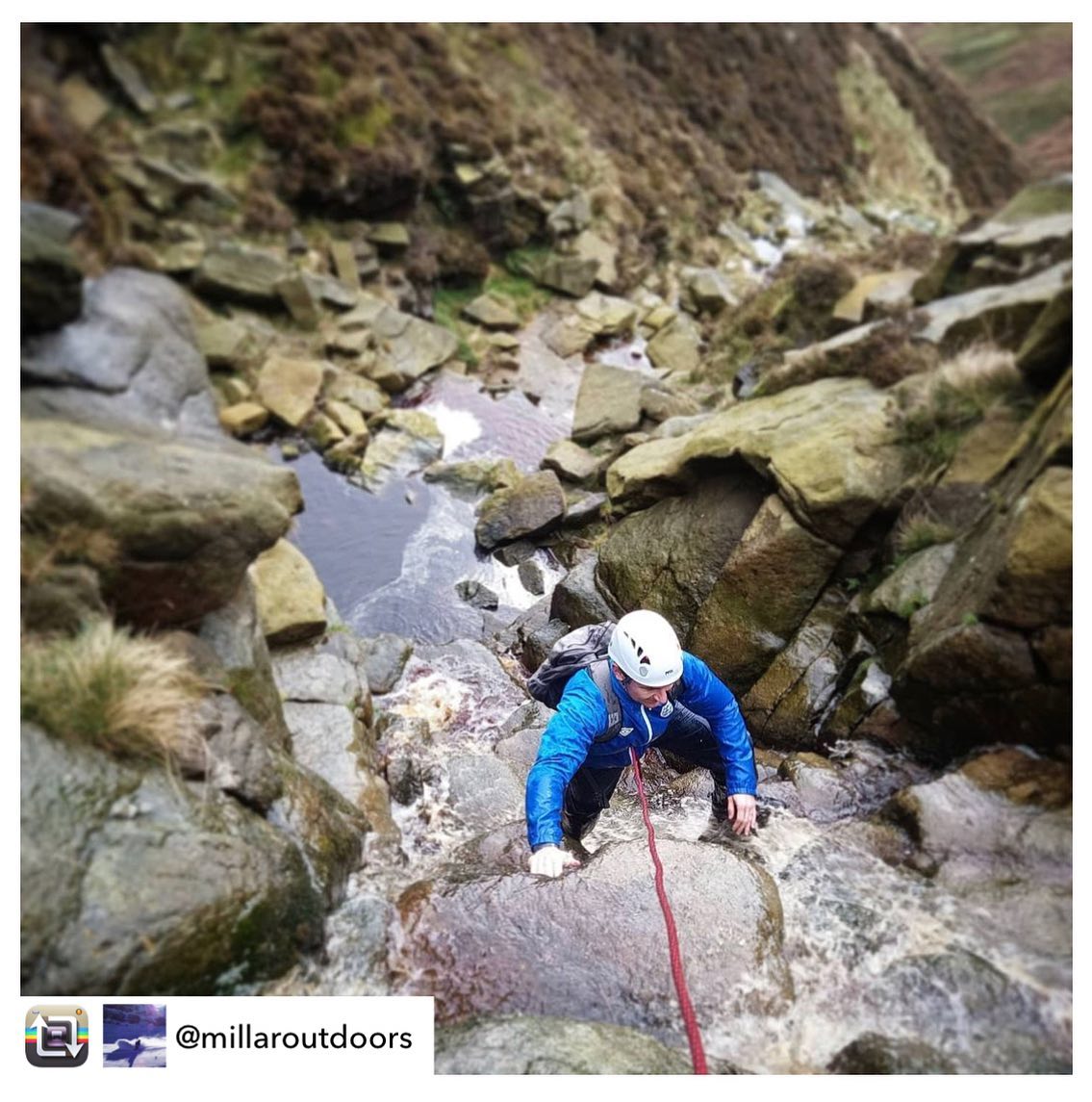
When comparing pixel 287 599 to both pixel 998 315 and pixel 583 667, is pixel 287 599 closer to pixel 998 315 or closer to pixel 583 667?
pixel 583 667

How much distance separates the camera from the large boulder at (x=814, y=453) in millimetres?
8234

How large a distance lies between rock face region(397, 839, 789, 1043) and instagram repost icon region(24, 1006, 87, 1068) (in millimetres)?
1844

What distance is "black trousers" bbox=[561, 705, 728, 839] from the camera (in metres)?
6.31

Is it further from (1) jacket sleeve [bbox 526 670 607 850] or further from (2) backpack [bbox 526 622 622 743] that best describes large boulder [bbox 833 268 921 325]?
(1) jacket sleeve [bbox 526 670 607 850]

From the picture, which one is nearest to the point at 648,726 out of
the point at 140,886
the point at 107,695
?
the point at 140,886

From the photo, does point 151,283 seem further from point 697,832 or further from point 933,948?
point 933,948

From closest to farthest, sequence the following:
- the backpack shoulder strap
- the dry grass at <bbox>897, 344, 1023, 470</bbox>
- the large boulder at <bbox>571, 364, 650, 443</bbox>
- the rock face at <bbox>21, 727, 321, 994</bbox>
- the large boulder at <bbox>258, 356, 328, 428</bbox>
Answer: the rock face at <bbox>21, 727, 321, 994</bbox> < the backpack shoulder strap < the dry grass at <bbox>897, 344, 1023, 470</bbox> < the large boulder at <bbox>258, 356, 328, 428</bbox> < the large boulder at <bbox>571, 364, 650, 443</bbox>

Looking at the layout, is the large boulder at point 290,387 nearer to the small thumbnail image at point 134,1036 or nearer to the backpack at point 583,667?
the backpack at point 583,667

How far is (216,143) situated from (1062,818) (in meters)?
19.1

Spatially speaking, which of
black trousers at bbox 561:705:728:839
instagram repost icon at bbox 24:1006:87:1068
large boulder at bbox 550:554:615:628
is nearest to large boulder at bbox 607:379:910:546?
large boulder at bbox 550:554:615:628

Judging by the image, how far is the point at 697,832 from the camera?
6.57 metres

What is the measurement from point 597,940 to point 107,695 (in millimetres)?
3514

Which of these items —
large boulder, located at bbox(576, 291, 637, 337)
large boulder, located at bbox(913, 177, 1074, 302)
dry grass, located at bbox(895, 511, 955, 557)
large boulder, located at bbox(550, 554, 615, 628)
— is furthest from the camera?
large boulder, located at bbox(576, 291, 637, 337)

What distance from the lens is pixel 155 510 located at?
5.11m
